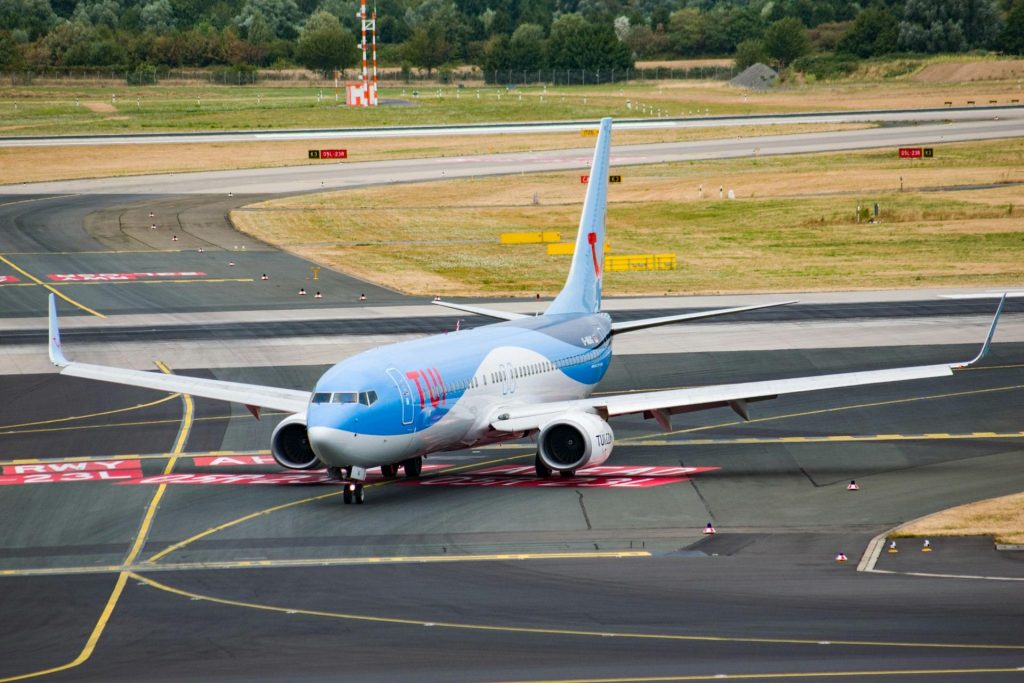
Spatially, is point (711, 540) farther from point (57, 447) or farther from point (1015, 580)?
point (57, 447)

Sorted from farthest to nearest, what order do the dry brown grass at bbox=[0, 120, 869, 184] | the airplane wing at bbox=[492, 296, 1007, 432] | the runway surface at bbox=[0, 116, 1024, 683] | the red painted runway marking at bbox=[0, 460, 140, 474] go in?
the dry brown grass at bbox=[0, 120, 869, 184]
the red painted runway marking at bbox=[0, 460, 140, 474]
the airplane wing at bbox=[492, 296, 1007, 432]
the runway surface at bbox=[0, 116, 1024, 683]

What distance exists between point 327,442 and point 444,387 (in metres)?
4.72

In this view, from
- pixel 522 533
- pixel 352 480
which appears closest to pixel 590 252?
pixel 352 480

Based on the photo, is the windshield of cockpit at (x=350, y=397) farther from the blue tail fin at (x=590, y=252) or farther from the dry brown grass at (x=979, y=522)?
the dry brown grass at (x=979, y=522)

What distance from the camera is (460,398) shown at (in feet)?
148

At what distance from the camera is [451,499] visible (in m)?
44.1

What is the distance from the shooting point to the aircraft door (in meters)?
42.4

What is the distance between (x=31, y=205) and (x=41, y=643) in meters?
101

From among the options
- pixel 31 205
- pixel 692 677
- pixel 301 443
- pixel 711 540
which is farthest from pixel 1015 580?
pixel 31 205

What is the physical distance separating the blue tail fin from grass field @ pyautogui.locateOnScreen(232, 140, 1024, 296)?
1146 inches

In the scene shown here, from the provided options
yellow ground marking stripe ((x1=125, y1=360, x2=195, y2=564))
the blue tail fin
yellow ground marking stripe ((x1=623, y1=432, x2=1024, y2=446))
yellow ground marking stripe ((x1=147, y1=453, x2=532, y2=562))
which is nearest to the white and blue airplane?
yellow ground marking stripe ((x1=147, y1=453, x2=532, y2=562))

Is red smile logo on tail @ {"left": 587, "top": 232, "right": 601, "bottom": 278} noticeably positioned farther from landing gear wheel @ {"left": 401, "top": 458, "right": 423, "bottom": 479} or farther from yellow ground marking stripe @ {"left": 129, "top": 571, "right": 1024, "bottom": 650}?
yellow ground marking stripe @ {"left": 129, "top": 571, "right": 1024, "bottom": 650}

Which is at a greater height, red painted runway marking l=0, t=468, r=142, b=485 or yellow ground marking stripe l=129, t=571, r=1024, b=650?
yellow ground marking stripe l=129, t=571, r=1024, b=650

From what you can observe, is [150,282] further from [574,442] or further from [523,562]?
[523,562]
